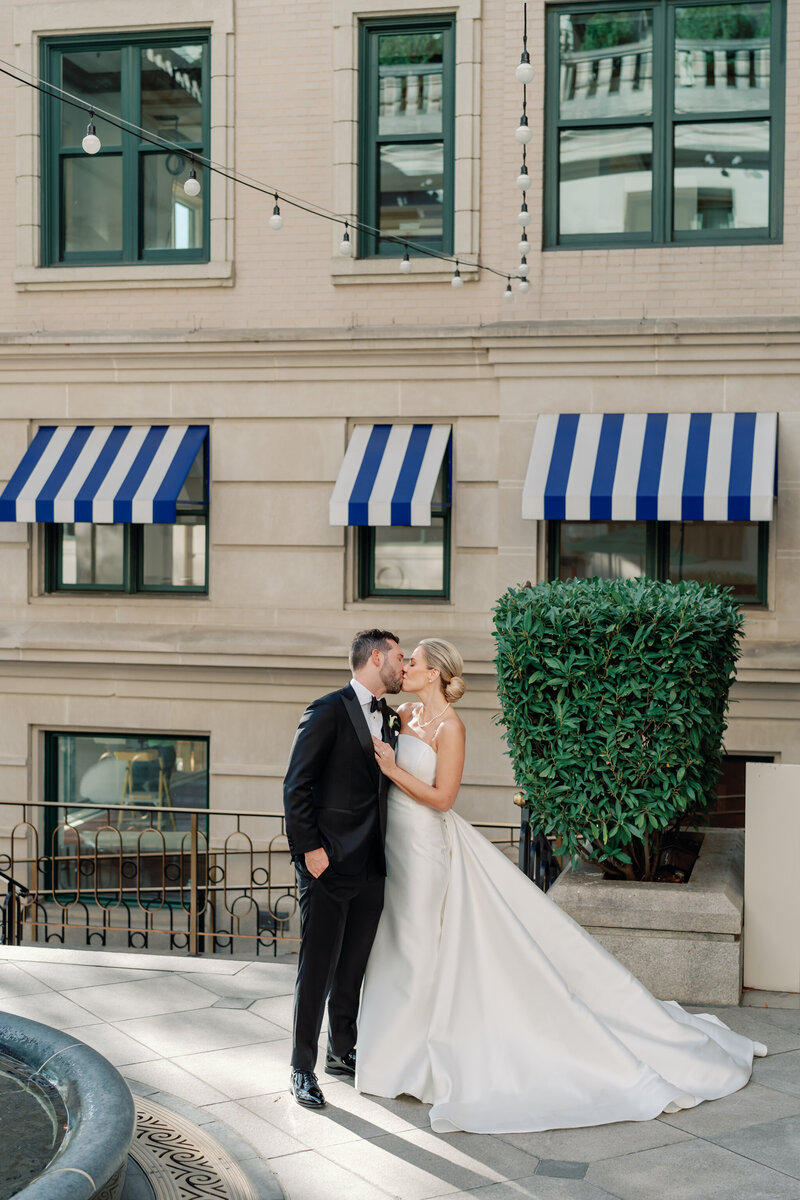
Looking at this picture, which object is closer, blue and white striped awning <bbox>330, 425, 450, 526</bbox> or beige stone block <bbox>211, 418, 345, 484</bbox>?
blue and white striped awning <bbox>330, 425, 450, 526</bbox>

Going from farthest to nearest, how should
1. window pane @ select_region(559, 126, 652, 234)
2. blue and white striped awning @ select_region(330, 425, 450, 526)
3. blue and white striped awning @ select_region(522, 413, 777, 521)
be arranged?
window pane @ select_region(559, 126, 652, 234)
blue and white striped awning @ select_region(330, 425, 450, 526)
blue and white striped awning @ select_region(522, 413, 777, 521)

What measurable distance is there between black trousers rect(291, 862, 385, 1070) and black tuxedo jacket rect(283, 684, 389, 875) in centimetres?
11

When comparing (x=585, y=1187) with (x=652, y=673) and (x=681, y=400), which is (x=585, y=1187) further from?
→ (x=681, y=400)

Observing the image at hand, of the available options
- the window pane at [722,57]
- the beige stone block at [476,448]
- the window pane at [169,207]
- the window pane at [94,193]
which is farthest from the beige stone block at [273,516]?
the window pane at [722,57]

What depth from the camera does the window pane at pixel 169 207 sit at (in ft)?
43.9

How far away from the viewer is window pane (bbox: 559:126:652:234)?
12.4 m

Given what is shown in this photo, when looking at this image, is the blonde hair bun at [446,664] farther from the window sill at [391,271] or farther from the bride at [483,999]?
the window sill at [391,271]

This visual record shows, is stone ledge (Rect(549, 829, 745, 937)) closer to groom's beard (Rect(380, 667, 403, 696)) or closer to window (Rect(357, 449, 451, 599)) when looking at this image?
groom's beard (Rect(380, 667, 403, 696))

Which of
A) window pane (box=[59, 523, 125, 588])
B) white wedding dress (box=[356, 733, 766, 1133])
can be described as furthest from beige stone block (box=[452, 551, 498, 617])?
white wedding dress (box=[356, 733, 766, 1133])

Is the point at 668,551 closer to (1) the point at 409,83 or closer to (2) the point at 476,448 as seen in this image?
(2) the point at 476,448

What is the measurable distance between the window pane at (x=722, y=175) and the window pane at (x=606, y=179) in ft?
1.13

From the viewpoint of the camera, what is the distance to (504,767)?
1260cm

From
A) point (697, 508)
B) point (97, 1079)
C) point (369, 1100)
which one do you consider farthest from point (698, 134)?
point (97, 1079)

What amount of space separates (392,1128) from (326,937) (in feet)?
2.98
